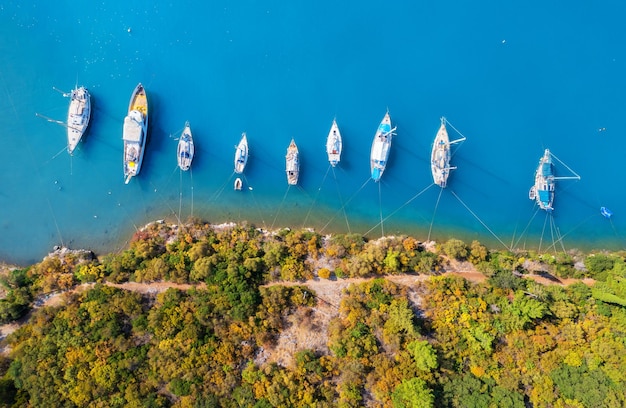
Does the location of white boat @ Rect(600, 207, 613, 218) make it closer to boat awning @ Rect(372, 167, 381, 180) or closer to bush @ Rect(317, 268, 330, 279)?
boat awning @ Rect(372, 167, 381, 180)

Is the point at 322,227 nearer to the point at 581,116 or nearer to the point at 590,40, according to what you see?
the point at 581,116

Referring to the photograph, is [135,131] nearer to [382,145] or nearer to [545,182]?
[382,145]

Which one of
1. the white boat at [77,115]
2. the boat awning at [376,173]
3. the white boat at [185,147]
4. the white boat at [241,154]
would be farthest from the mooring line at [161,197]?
the boat awning at [376,173]

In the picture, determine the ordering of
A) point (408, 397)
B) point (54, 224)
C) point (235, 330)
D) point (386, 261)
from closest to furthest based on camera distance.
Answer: point (408, 397) → point (235, 330) → point (386, 261) → point (54, 224)

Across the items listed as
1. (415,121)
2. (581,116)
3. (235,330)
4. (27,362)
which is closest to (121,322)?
(27,362)

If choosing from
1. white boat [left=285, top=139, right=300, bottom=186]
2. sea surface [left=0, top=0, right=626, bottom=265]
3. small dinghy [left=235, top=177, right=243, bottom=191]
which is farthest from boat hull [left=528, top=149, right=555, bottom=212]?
small dinghy [left=235, top=177, right=243, bottom=191]

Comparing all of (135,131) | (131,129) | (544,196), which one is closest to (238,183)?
(135,131)

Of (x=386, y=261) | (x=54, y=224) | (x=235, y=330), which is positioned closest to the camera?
(x=235, y=330)

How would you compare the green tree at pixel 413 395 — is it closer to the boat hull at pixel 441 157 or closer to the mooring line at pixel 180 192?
the boat hull at pixel 441 157
